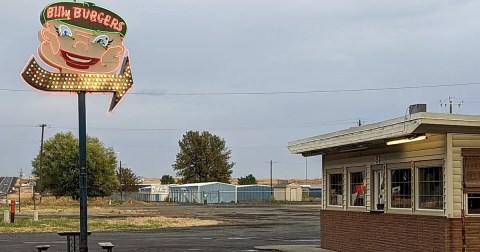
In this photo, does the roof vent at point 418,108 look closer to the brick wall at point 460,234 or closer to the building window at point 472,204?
the building window at point 472,204

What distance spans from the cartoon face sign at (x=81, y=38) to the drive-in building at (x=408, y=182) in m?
6.10

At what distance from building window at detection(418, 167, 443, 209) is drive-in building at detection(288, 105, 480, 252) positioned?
0.5 inches

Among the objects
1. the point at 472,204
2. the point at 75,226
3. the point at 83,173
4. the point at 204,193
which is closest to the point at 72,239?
the point at 83,173

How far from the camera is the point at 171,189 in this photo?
364 ft

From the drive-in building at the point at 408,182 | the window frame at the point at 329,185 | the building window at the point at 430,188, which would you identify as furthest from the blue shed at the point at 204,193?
the building window at the point at 430,188

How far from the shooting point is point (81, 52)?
1586 centimetres

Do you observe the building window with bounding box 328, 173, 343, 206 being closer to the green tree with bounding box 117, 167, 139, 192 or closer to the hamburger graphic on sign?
the hamburger graphic on sign

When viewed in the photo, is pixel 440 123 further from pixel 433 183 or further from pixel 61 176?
pixel 61 176

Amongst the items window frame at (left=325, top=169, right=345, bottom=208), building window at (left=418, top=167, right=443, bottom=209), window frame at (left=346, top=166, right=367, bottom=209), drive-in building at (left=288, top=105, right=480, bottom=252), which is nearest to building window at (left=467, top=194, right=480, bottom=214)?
drive-in building at (left=288, top=105, right=480, bottom=252)

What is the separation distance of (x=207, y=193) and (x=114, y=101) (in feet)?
289

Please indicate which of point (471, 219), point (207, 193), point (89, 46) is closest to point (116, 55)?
point (89, 46)

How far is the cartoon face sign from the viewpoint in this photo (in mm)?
15430

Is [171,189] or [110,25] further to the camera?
[171,189]

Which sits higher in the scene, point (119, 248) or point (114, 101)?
point (114, 101)
